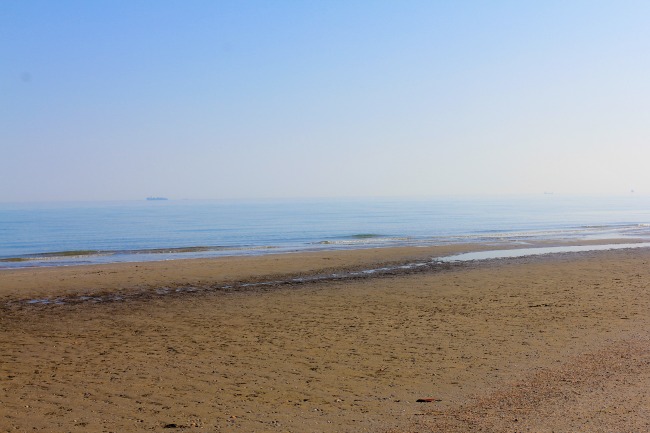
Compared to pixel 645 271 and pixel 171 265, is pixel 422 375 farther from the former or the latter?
pixel 171 265

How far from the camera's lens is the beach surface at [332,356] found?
8.09 meters

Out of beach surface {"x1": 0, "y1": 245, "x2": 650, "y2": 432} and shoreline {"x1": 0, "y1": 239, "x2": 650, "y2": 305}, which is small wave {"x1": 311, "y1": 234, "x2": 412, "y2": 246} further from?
beach surface {"x1": 0, "y1": 245, "x2": 650, "y2": 432}

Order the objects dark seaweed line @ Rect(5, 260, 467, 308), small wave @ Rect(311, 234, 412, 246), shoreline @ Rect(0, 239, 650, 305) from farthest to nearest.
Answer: small wave @ Rect(311, 234, 412, 246) < shoreline @ Rect(0, 239, 650, 305) < dark seaweed line @ Rect(5, 260, 467, 308)

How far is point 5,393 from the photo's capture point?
933 centimetres

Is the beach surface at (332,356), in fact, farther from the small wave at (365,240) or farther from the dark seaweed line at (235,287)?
the small wave at (365,240)

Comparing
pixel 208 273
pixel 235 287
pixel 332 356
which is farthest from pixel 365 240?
pixel 332 356

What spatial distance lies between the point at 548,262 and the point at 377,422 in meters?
22.5

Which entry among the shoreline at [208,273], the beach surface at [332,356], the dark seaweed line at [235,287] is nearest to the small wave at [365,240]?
the shoreline at [208,273]

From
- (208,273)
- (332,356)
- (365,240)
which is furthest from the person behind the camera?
(365,240)

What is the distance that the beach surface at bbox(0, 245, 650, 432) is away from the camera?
8094 mm

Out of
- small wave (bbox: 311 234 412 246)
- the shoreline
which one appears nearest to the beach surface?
the shoreline

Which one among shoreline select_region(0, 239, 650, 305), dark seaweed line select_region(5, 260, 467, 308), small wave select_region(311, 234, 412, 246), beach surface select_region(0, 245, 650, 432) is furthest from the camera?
small wave select_region(311, 234, 412, 246)

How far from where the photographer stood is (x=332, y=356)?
11.5 metres

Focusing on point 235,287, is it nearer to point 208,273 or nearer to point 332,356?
point 208,273
